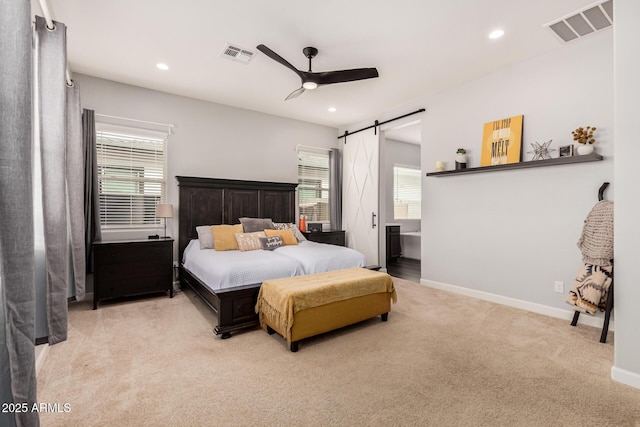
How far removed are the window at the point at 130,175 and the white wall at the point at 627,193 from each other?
16.8 feet

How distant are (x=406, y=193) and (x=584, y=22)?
532 cm

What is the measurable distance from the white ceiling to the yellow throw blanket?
2.48 metres

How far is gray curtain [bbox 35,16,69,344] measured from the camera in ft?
7.50

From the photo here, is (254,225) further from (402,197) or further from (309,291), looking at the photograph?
(402,197)

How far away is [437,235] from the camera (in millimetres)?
4617

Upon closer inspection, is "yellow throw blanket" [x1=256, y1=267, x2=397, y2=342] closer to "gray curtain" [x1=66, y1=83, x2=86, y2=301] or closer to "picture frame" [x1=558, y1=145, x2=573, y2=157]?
"gray curtain" [x1=66, y1=83, x2=86, y2=301]

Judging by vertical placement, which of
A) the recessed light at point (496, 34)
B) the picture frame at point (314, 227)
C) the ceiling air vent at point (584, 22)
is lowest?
the picture frame at point (314, 227)

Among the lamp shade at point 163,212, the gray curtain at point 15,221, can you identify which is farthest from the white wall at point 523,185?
the gray curtain at point 15,221

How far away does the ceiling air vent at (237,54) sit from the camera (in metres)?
3.37

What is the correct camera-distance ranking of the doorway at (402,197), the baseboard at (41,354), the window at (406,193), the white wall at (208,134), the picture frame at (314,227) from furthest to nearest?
the window at (406,193)
the doorway at (402,197)
the picture frame at (314,227)
the white wall at (208,134)
the baseboard at (41,354)

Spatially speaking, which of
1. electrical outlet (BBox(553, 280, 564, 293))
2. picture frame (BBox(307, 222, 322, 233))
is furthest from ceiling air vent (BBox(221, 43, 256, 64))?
electrical outlet (BBox(553, 280, 564, 293))

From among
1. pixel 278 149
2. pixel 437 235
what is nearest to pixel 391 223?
pixel 437 235

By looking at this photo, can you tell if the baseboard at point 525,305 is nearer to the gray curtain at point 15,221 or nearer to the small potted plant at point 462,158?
the small potted plant at point 462,158

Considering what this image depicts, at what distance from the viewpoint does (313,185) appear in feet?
20.6
